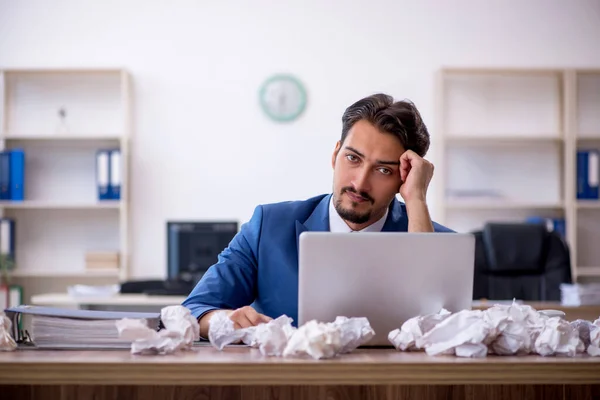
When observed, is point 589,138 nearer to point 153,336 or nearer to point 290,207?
point 290,207

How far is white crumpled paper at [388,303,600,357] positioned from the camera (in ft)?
4.38

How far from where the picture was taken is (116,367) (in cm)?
122

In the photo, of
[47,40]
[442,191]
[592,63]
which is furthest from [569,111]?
[47,40]

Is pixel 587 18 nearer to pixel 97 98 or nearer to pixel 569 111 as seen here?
pixel 569 111

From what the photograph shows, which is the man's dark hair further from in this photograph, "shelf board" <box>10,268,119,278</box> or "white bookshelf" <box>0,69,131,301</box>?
"white bookshelf" <box>0,69,131,301</box>

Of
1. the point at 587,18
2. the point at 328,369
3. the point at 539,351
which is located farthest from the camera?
the point at 587,18

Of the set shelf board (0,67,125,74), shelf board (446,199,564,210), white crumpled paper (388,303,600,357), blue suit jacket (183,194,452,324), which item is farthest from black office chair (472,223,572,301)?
shelf board (0,67,125,74)

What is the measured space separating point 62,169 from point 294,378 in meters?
4.54

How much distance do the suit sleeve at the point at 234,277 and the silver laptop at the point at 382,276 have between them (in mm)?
616

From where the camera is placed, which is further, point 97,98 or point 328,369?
point 97,98

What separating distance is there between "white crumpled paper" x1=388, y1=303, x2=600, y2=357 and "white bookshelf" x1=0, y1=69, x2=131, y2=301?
14.0ft

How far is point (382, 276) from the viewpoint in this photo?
147cm

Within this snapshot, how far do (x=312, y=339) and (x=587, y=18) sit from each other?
4953 millimetres

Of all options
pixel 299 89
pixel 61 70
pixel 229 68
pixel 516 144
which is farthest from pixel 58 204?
pixel 516 144
